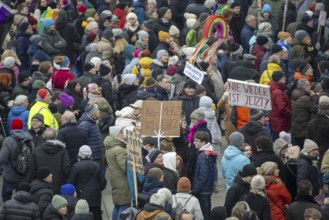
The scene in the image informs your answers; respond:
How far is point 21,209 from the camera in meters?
18.0

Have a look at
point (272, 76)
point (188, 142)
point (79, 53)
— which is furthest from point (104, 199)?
point (79, 53)

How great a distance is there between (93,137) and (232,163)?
227 cm

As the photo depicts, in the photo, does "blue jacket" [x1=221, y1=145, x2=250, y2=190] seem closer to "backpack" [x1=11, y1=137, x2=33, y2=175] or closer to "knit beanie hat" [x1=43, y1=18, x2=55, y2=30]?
"backpack" [x1=11, y1=137, x2=33, y2=175]

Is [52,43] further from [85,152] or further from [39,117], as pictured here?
A: [85,152]

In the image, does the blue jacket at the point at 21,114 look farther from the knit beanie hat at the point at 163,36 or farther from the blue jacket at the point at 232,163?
the knit beanie hat at the point at 163,36

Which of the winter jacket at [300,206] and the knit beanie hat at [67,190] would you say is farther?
the knit beanie hat at [67,190]

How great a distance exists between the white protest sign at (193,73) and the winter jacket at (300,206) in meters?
4.91

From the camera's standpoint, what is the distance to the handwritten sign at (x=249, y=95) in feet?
70.2

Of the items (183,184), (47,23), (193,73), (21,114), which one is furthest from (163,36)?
(183,184)

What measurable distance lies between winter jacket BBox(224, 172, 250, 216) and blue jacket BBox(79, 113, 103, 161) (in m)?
2.76

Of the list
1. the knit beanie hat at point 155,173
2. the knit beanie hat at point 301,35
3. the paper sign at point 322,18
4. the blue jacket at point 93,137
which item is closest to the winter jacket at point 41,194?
A: the knit beanie hat at point 155,173

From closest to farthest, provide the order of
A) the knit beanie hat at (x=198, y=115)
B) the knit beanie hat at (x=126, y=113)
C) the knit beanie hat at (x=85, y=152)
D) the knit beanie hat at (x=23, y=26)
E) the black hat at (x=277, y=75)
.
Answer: the knit beanie hat at (x=85, y=152), the knit beanie hat at (x=126, y=113), the knit beanie hat at (x=198, y=115), the black hat at (x=277, y=75), the knit beanie hat at (x=23, y=26)

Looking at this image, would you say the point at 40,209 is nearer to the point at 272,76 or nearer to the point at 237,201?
the point at 237,201

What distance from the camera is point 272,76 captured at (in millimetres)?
23156
